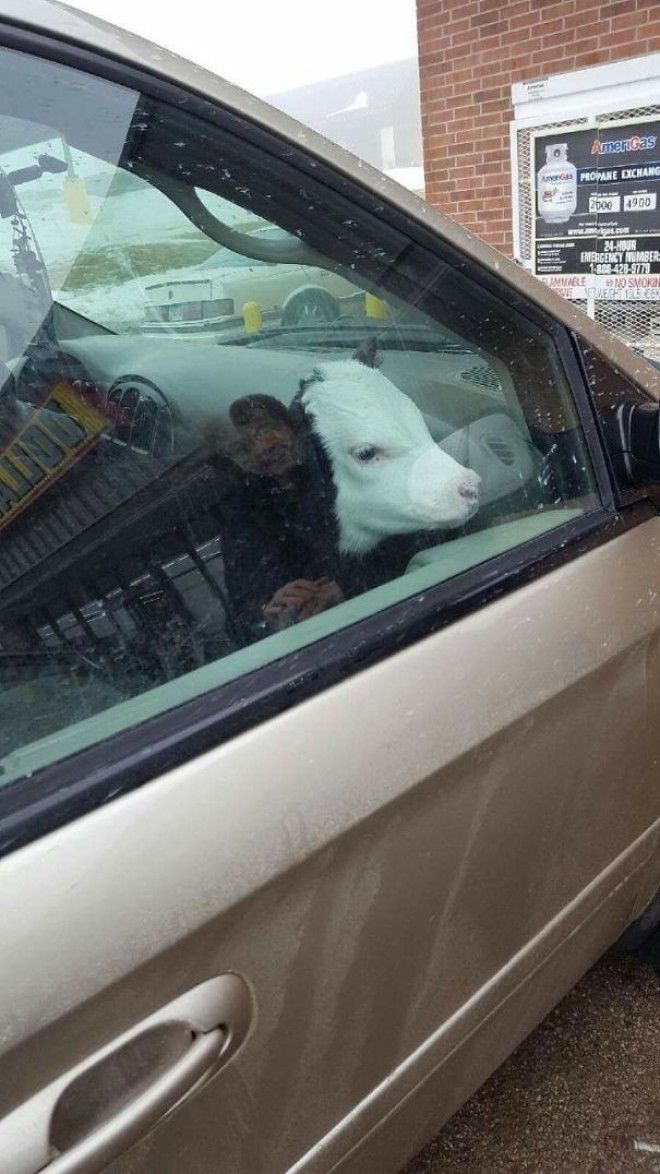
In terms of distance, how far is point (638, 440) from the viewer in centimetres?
160

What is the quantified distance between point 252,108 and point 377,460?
53cm

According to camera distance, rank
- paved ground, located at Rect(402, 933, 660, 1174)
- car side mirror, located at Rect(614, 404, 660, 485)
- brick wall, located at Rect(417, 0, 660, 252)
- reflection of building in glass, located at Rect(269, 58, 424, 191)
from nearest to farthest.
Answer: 1. car side mirror, located at Rect(614, 404, 660, 485)
2. paved ground, located at Rect(402, 933, 660, 1174)
3. brick wall, located at Rect(417, 0, 660, 252)
4. reflection of building in glass, located at Rect(269, 58, 424, 191)

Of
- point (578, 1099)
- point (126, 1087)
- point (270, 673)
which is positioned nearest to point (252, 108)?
point (270, 673)

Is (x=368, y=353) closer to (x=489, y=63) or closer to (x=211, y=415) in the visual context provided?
(x=211, y=415)

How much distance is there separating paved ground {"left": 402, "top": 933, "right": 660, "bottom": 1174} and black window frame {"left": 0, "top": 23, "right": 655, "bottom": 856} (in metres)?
1.16

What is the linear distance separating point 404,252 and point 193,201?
338 mm

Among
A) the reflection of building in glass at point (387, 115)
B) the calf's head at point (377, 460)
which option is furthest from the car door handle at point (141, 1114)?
the reflection of building in glass at point (387, 115)

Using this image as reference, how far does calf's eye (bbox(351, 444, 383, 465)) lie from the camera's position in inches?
56.8

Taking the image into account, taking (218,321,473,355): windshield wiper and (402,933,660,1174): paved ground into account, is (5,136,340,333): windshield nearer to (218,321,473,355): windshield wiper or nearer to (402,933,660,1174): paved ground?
(218,321,473,355): windshield wiper

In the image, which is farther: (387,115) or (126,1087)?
(387,115)

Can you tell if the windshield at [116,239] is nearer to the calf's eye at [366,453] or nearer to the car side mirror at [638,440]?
the calf's eye at [366,453]

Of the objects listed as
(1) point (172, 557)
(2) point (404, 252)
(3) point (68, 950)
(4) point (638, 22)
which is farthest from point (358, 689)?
(4) point (638, 22)

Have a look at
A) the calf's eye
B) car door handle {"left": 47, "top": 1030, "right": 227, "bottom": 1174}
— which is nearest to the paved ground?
car door handle {"left": 47, "top": 1030, "right": 227, "bottom": 1174}

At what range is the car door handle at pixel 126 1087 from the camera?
0.88 m
